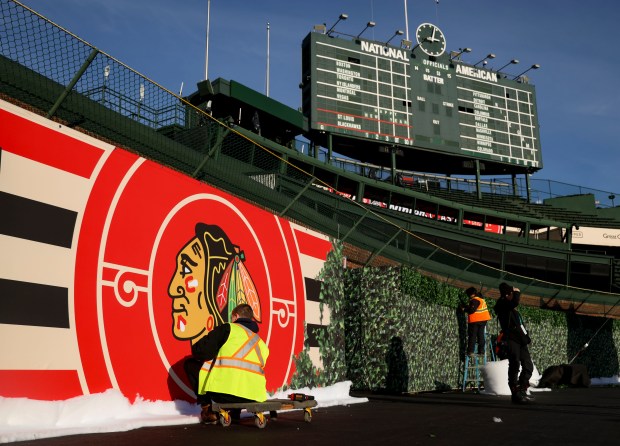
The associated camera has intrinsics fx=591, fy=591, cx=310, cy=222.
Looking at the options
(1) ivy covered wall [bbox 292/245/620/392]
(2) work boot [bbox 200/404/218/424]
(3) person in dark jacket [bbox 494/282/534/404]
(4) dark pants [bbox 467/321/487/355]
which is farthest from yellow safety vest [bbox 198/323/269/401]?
(4) dark pants [bbox 467/321/487/355]

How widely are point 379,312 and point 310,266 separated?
204 cm

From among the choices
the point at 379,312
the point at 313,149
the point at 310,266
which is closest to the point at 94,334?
→ the point at 310,266

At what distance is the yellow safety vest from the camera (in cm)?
591

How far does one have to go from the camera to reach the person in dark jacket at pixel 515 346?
381 inches

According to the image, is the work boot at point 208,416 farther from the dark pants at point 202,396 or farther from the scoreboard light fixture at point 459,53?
the scoreboard light fixture at point 459,53

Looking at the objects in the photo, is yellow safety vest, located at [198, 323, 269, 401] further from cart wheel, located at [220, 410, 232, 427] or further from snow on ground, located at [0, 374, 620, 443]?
snow on ground, located at [0, 374, 620, 443]

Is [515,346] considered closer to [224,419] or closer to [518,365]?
[518,365]

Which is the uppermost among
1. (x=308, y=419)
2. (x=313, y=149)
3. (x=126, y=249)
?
(x=313, y=149)

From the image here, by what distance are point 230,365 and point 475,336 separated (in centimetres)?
849

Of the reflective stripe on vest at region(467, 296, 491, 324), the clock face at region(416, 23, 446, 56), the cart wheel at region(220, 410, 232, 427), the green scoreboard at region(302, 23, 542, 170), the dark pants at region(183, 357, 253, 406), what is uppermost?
the clock face at region(416, 23, 446, 56)

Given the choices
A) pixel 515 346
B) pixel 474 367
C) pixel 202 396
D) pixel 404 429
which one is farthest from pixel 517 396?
pixel 202 396

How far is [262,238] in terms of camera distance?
368 inches

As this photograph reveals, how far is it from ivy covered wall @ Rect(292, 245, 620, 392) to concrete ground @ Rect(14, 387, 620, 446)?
2.26m

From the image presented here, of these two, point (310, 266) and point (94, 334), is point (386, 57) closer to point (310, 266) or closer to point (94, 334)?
point (310, 266)
